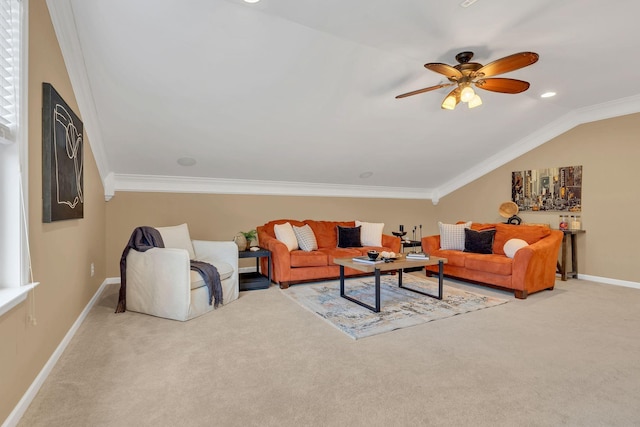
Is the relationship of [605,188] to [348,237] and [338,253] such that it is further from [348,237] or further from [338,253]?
[338,253]

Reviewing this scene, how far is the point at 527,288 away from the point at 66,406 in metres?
4.40

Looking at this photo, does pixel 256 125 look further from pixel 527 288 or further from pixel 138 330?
pixel 527 288

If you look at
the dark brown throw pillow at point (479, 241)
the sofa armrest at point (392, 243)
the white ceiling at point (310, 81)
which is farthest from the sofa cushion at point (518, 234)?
the white ceiling at point (310, 81)

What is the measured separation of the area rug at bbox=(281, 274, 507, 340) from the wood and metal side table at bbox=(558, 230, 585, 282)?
1.92m

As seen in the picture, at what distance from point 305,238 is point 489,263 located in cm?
250

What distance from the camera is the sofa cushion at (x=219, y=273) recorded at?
3287 millimetres

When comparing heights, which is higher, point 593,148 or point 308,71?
point 308,71

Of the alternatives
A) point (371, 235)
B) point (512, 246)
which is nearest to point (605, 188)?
point (512, 246)

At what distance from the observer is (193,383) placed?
205cm

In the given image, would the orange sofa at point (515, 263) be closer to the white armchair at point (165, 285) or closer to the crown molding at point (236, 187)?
the crown molding at point (236, 187)

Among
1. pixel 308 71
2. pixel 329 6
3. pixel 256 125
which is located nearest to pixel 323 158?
pixel 256 125

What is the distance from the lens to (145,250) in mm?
3350

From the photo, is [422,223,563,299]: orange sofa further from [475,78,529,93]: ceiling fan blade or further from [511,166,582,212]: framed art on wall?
[475,78,529,93]: ceiling fan blade

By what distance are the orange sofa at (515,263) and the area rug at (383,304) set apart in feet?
1.15
